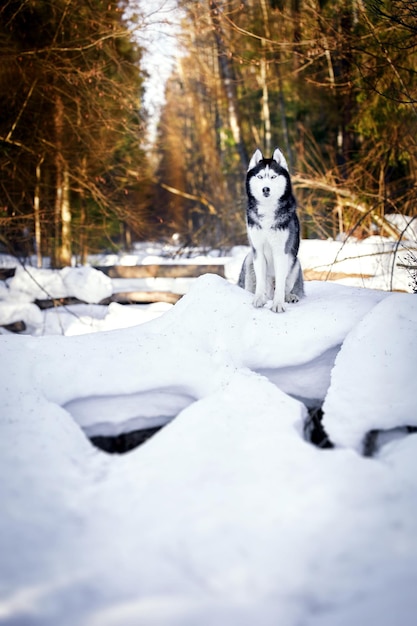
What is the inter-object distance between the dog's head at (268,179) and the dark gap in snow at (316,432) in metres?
1.74

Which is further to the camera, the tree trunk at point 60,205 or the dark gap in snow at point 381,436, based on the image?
the tree trunk at point 60,205

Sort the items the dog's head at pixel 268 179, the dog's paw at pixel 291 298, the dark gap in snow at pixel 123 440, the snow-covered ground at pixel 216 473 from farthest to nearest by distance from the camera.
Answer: the dog's paw at pixel 291 298, the dog's head at pixel 268 179, the dark gap in snow at pixel 123 440, the snow-covered ground at pixel 216 473

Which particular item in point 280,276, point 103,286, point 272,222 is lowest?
point 103,286

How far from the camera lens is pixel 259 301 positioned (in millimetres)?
3943

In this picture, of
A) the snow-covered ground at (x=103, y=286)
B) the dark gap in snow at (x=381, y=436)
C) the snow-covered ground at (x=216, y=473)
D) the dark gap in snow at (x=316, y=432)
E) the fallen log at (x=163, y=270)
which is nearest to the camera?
the snow-covered ground at (x=216, y=473)

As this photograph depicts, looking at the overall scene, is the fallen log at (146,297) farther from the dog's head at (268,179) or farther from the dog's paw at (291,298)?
the dog's head at (268,179)

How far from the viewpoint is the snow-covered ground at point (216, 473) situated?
185cm

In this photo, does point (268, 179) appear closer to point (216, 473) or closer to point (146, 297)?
point (216, 473)

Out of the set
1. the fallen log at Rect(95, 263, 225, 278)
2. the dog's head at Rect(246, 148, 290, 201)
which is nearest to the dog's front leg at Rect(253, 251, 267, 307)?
the dog's head at Rect(246, 148, 290, 201)

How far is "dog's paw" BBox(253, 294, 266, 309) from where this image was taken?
12.9 feet

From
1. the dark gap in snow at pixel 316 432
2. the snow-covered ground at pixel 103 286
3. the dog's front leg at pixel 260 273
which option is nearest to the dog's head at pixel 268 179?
the dog's front leg at pixel 260 273

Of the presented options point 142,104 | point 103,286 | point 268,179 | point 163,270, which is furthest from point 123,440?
point 142,104

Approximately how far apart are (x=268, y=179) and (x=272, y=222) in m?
0.32

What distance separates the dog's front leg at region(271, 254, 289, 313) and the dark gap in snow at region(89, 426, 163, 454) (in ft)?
4.59
